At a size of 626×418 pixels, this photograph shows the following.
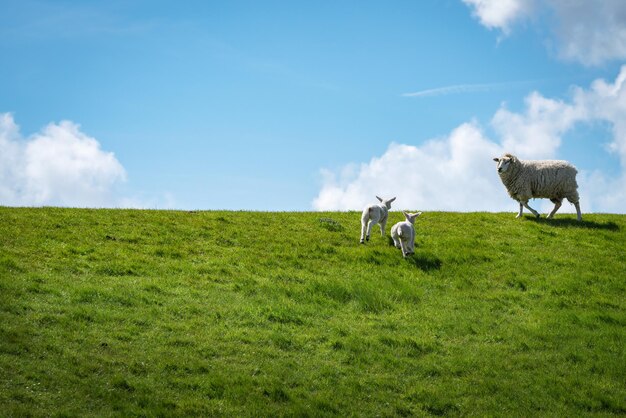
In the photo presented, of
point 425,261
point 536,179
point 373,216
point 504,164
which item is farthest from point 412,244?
point 536,179

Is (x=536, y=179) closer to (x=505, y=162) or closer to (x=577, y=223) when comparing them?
(x=505, y=162)

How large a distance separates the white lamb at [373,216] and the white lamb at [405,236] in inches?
45.0

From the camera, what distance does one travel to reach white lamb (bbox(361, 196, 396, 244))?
26.4 m

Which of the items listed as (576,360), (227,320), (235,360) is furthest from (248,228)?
(576,360)

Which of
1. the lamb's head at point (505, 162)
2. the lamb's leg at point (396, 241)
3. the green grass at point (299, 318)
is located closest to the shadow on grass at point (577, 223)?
the green grass at point (299, 318)

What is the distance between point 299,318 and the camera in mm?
19672

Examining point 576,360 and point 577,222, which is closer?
point 576,360

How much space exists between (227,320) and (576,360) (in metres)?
9.66

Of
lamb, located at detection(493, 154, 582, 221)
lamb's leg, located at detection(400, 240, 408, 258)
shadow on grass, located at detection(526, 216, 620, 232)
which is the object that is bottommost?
lamb's leg, located at detection(400, 240, 408, 258)

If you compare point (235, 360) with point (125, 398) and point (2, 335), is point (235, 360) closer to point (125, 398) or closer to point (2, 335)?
point (125, 398)

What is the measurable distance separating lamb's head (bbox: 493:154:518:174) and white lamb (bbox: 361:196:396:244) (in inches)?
324

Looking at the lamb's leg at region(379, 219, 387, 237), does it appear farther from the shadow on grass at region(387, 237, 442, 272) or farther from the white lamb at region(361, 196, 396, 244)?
the shadow on grass at region(387, 237, 442, 272)

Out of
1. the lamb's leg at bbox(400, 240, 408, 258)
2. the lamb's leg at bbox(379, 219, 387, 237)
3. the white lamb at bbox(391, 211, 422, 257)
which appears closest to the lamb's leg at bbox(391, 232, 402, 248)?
the white lamb at bbox(391, 211, 422, 257)

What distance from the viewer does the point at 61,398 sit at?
14.1 m
